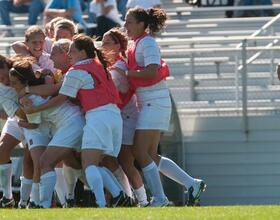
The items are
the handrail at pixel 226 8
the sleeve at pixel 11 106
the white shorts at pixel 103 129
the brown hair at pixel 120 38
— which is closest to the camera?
the white shorts at pixel 103 129

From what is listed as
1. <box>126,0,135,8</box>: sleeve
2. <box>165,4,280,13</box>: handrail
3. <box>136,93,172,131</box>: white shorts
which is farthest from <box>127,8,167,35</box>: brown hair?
<box>165,4,280,13</box>: handrail

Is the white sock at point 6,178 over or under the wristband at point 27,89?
under

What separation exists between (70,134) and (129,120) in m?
0.89

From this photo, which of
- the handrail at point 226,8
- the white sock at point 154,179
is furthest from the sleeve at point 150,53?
the handrail at point 226,8

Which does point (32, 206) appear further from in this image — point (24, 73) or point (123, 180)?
point (24, 73)

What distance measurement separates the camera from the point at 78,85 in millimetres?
13289

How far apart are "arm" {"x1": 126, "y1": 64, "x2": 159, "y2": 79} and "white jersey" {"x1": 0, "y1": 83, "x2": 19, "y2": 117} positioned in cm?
117

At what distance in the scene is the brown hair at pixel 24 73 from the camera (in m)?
13.5

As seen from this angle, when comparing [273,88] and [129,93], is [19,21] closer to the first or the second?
[273,88]

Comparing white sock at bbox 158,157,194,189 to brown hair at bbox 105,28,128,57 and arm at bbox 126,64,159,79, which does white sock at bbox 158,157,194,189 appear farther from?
brown hair at bbox 105,28,128,57

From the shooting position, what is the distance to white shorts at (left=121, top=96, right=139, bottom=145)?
46.1 ft

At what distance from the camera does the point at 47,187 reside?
1340cm

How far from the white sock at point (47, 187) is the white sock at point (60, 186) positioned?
0.95m

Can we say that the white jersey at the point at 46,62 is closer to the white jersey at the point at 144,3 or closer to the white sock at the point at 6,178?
the white sock at the point at 6,178
